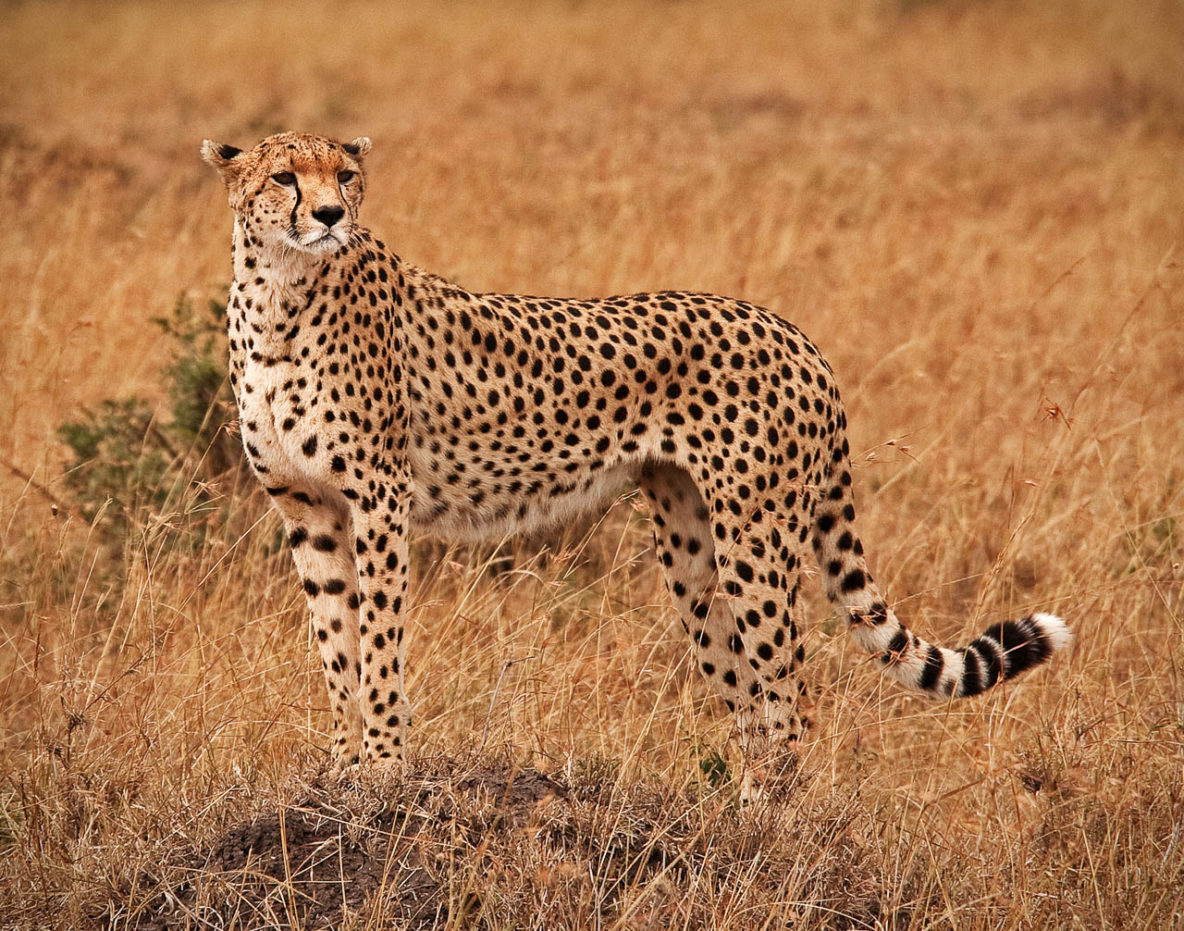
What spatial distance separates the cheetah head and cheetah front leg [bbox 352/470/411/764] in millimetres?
575

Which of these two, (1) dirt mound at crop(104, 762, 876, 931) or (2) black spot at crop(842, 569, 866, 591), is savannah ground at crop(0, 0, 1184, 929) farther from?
(2) black spot at crop(842, 569, 866, 591)

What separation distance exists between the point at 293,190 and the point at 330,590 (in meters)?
0.93

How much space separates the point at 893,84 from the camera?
1301 centimetres

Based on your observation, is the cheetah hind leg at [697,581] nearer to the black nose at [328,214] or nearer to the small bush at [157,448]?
the black nose at [328,214]

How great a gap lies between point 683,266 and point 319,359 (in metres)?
3.70

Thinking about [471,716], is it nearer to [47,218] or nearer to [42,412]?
[42,412]

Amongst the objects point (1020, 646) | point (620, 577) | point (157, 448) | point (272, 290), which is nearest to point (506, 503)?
point (272, 290)

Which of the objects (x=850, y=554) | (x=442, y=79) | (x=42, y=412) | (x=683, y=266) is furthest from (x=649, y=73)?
(x=850, y=554)

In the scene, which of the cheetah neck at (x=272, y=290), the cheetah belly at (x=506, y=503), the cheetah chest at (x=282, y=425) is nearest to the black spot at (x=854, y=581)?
the cheetah belly at (x=506, y=503)

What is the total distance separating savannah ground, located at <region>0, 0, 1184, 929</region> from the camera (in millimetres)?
Result: 2805

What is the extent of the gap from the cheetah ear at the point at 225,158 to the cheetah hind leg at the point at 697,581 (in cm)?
123

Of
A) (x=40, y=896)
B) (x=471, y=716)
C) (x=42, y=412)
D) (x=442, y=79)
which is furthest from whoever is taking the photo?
(x=442, y=79)

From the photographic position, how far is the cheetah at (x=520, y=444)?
333 centimetres

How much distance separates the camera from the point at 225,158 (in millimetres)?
3344
